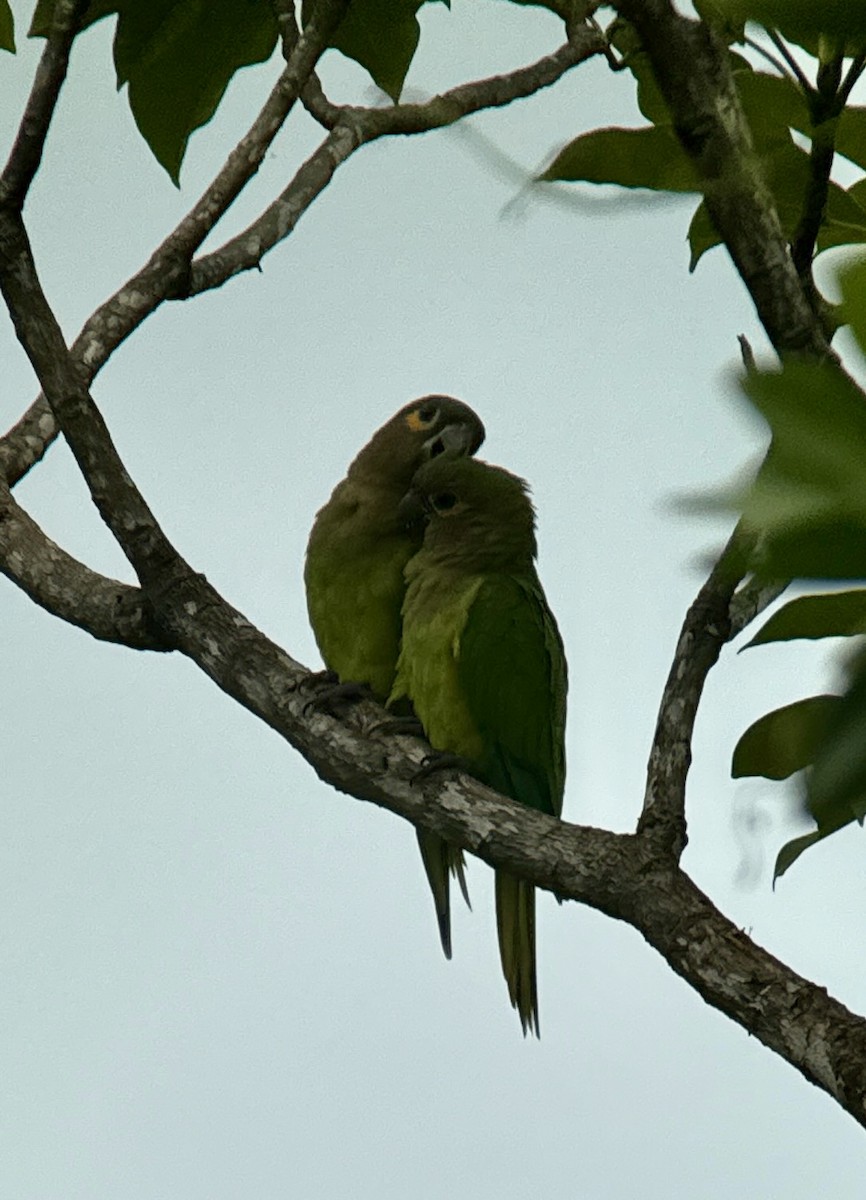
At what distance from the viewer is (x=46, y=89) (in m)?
2.38

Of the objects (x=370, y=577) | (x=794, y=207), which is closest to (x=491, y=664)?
(x=370, y=577)

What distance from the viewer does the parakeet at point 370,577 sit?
4.12 meters

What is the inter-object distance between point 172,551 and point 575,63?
4.90 feet

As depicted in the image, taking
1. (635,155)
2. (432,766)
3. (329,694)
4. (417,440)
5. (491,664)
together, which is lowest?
(432,766)

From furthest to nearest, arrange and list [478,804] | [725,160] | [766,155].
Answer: [478,804] → [766,155] → [725,160]

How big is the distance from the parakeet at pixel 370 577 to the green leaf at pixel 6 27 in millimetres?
1743

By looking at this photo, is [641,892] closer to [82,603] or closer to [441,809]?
[441,809]

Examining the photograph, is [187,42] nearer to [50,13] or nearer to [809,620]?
[50,13]

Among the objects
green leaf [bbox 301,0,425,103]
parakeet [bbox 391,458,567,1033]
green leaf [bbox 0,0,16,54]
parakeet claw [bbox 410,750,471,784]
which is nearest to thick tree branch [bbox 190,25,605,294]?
green leaf [bbox 301,0,425,103]

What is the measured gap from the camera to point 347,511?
14.6 feet

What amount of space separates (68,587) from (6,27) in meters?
1.18

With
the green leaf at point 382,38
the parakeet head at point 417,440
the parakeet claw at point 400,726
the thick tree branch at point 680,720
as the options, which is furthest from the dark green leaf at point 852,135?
the parakeet head at point 417,440

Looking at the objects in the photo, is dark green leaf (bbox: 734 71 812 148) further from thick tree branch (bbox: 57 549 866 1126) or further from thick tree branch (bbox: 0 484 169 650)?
thick tree branch (bbox: 0 484 169 650)

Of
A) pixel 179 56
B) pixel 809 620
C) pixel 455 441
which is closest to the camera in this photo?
pixel 809 620
